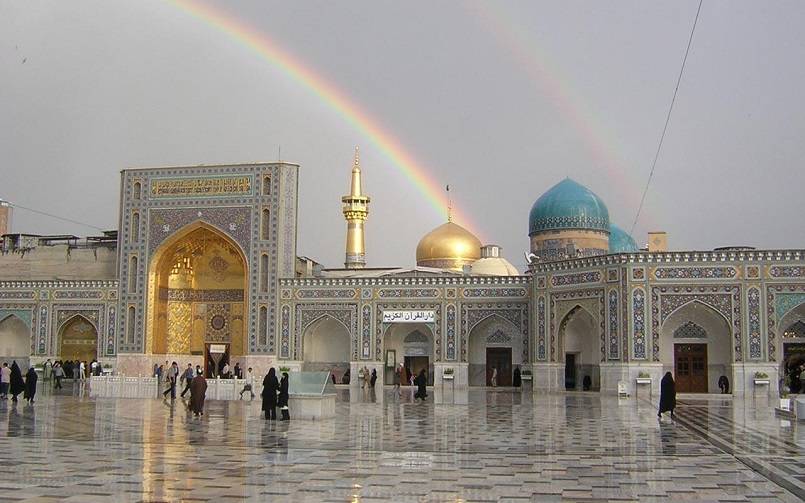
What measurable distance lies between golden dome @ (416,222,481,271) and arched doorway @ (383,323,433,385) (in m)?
7.50

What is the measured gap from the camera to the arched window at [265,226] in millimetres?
32656

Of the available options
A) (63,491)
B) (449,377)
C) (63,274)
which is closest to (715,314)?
(449,377)

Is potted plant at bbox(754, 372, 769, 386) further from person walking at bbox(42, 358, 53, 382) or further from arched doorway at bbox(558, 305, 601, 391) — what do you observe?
person walking at bbox(42, 358, 53, 382)

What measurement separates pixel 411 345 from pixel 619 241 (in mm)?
12336

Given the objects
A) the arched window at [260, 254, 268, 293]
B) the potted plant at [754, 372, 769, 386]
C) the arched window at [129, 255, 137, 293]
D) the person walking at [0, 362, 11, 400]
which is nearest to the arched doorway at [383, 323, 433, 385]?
the arched window at [260, 254, 268, 293]

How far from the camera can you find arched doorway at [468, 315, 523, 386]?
31.7 meters

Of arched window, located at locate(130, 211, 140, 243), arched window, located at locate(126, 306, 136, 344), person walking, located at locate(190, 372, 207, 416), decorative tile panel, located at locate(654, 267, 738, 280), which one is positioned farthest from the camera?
arched window, located at locate(130, 211, 140, 243)

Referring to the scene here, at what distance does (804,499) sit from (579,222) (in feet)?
92.7

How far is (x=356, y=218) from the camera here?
4344cm

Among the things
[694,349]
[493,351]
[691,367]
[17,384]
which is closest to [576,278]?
[694,349]

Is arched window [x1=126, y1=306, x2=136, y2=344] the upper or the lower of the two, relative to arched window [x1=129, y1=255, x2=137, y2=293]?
lower

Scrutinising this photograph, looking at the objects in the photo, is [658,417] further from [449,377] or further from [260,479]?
[449,377]

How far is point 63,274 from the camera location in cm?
3572

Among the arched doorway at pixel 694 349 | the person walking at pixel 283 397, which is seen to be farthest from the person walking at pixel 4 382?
the arched doorway at pixel 694 349
